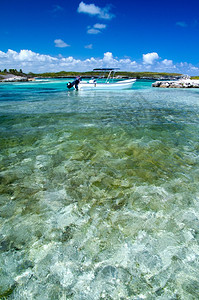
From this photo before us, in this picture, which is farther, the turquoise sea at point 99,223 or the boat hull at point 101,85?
the boat hull at point 101,85

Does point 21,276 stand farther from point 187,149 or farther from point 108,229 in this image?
point 187,149

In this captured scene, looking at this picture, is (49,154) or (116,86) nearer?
(49,154)

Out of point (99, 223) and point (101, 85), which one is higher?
point (101, 85)

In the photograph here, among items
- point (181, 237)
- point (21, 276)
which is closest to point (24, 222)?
point (21, 276)

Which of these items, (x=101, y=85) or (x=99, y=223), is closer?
(x=99, y=223)

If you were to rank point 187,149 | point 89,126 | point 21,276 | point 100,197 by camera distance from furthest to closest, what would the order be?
point 89,126 → point 187,149 → point 100,197 → point 21,276

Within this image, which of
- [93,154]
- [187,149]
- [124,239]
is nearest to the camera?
[124,239]

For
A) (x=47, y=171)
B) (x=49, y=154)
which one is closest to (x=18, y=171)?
(x=47, y=171)

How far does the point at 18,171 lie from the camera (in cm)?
613

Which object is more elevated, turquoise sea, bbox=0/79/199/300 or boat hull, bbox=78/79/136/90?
boat hull, bbox=78/79/136/90

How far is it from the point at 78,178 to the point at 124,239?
8.61ft

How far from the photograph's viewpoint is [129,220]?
4059 millimetres

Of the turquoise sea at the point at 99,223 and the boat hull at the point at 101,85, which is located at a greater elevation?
the boat hull at the point at 101,85

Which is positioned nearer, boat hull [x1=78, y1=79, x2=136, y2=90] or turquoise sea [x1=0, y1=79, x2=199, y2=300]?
turquoise sea [x1=0, y1=79, x2=199, y2=300]
